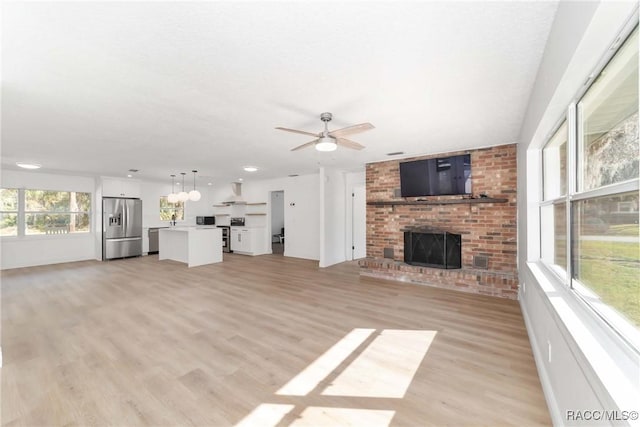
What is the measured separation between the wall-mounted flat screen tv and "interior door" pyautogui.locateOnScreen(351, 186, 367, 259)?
7.38 feet

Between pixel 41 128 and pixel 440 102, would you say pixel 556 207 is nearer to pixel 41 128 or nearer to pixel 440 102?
pixel 440 102

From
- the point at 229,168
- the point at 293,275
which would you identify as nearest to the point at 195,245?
the point at 229,168

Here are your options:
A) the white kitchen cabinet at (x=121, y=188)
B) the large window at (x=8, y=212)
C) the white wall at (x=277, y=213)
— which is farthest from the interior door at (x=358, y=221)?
the large window at (x=8, y=212)

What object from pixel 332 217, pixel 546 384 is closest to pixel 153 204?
pixel 332 217

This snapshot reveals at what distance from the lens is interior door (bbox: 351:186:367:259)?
24.2 ft

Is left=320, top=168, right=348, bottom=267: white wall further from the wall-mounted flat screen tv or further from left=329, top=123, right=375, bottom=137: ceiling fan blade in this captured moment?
left=329, top=123, right=375, bottom=137: ceiling fan blade

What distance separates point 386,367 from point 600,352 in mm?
1522

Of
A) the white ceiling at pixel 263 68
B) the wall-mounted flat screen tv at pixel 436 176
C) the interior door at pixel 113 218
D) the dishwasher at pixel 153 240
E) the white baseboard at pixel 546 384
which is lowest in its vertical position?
the white baseboard at pixel 546 384

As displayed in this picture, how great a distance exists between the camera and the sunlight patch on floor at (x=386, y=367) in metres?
2.00

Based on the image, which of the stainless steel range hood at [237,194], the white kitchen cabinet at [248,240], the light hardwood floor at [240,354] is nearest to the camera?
the light hardwood floor at [240,354]

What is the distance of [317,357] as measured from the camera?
2.45 meters

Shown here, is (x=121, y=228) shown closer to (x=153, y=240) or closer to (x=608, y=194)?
(x=153, y=240)

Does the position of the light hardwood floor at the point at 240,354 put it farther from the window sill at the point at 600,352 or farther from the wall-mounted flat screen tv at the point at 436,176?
the wall-mounted flat screen tv at the point at 436,176

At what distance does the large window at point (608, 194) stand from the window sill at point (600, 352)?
62mm
